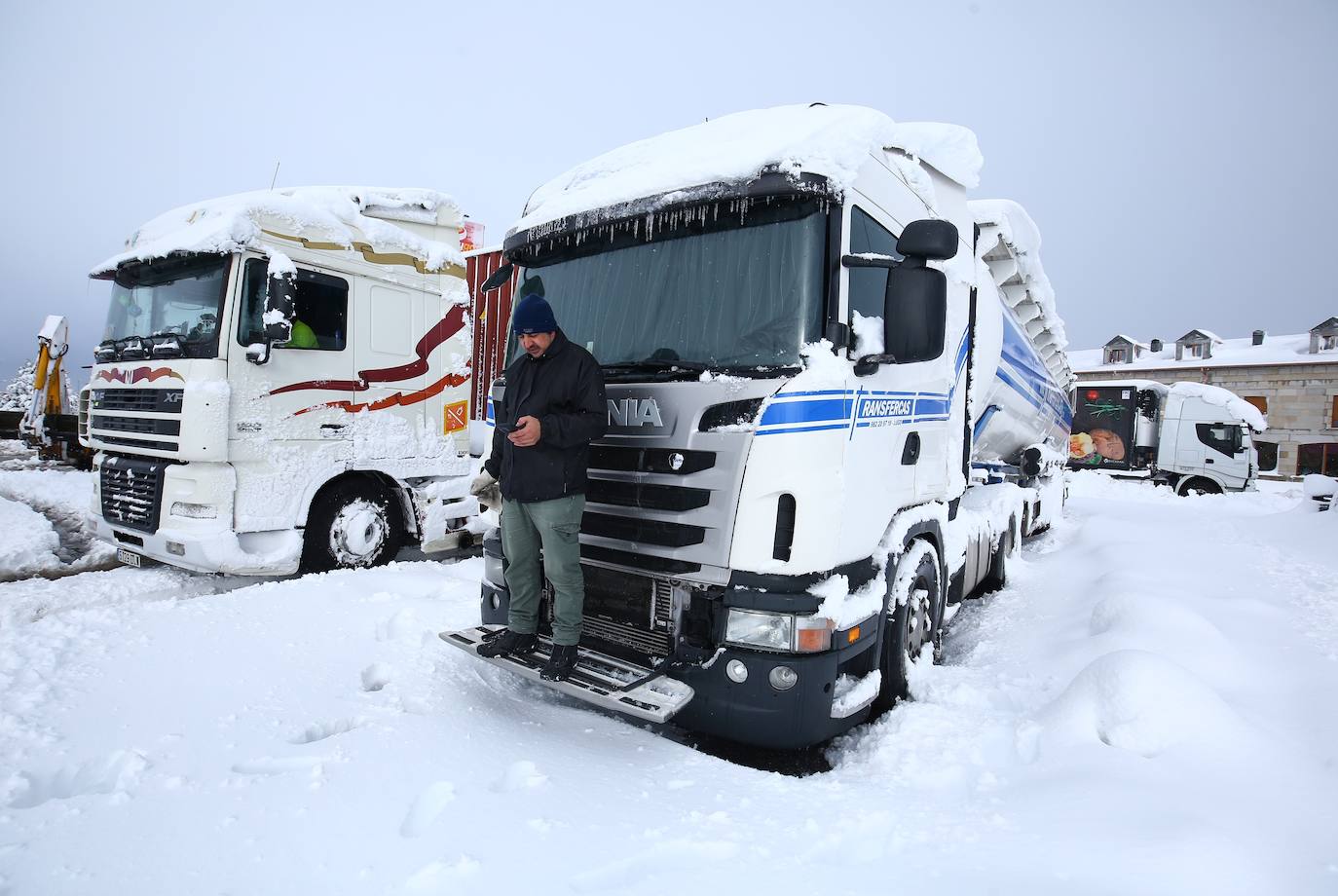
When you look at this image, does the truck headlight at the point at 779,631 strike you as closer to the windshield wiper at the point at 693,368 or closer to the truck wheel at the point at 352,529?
the windshield wiper at the point at 693,368

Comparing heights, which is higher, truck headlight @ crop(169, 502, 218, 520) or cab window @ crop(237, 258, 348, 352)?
cab window @ crop(237, 258, 348, 352)

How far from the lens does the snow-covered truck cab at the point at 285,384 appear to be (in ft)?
17.6

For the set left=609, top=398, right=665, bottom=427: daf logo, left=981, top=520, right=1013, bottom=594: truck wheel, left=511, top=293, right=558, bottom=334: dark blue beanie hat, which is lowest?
left=981, top=520, right=1013, bottom=594: truck wheel

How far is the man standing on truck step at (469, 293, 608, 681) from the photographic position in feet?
10.1

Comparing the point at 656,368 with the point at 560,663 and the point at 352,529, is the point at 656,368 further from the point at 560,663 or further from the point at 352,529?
the point at 352,529

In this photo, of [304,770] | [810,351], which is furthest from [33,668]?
[810,351]

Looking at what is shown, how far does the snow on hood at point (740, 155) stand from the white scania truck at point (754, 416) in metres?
0.02

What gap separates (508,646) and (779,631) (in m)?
1.31

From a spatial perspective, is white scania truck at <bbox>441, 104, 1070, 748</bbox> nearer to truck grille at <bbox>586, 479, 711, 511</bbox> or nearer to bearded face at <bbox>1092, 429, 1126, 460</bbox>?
truck grille at <bbox>586, 479, 711, 511</bbox>

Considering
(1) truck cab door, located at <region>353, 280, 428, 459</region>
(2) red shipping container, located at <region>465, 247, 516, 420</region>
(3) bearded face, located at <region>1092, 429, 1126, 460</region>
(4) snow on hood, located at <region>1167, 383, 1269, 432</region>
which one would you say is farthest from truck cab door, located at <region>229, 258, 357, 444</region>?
(3) bearded face, located at <region>1092, 429, 1126, 460</region>

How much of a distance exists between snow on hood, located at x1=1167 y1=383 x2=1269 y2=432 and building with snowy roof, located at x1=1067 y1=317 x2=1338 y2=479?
1430 cm

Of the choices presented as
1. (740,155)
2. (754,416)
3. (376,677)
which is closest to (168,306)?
(376,677)

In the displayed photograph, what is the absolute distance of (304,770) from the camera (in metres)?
2.66

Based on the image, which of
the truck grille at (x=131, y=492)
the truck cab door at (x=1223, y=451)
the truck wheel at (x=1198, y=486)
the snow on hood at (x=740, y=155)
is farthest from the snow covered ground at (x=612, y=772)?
the truck wheel at (x=1198, y=486)
